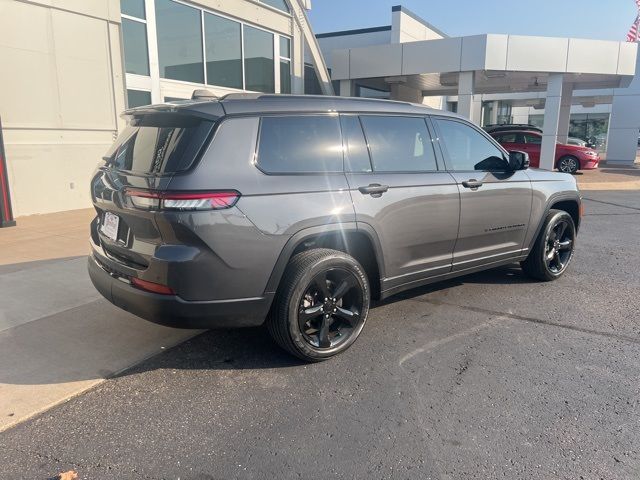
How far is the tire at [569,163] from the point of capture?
61.4 feet

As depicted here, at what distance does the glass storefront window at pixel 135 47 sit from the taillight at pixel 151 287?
8610 mm

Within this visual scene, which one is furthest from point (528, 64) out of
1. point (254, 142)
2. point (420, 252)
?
point (254, 142)

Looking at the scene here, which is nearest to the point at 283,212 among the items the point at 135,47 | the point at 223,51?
the point at 135,47

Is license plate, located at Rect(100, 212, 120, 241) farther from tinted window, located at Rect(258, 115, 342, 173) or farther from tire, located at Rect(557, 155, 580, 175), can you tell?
tire, located at Rect(557, 155, 580, 175)

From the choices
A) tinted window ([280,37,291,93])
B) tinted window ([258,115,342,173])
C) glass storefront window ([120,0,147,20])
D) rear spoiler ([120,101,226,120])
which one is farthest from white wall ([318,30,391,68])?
rear spoiler ([120,101,226,120])

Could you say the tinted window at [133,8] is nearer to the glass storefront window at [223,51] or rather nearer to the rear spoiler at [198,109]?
the glass storefront window at [223,51]

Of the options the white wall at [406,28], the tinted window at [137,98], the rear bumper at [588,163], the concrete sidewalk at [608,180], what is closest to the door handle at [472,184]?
the tinted window at [137,98]

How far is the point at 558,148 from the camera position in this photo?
18.7 metres

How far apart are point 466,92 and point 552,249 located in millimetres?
12788

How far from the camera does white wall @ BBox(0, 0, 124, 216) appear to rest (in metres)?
8.41

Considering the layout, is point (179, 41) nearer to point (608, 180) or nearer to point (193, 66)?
point (193, 66)

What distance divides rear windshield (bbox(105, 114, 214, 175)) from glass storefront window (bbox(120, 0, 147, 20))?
8140mm

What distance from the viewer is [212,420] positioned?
2.96 metres

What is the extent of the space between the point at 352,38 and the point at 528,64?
9.92 metres
